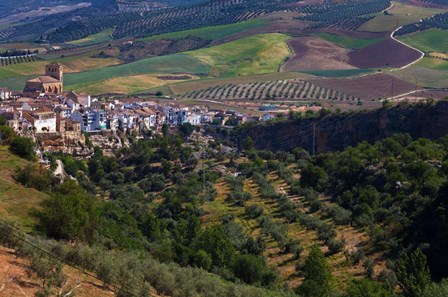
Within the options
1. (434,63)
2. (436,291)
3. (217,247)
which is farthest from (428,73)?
(436,291)

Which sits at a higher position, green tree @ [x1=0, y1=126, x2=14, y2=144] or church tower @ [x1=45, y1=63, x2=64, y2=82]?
green tree @ [x1=0, y1=126, x2=14, y2=144]

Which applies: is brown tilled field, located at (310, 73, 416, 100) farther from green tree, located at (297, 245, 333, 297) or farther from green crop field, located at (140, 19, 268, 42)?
green tree, located at (297, 245, 333, 297)

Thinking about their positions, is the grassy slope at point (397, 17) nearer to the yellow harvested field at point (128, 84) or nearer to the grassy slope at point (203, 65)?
the grassy slope at point (203, 65)

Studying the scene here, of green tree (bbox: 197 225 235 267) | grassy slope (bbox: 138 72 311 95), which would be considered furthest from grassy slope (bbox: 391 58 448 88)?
green tree (bbox: 197 225 235 267)

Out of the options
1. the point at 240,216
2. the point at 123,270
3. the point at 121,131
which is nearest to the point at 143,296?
the point at 123,270

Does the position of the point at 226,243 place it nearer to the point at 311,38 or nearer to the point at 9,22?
the point at 311,38
